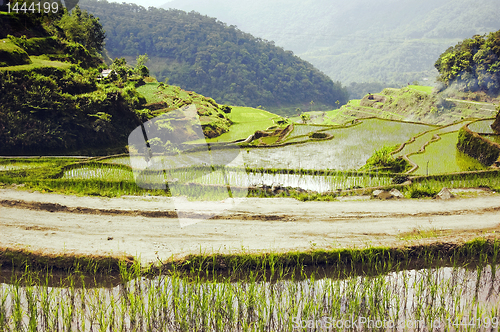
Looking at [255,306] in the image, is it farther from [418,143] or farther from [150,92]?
[150,92]

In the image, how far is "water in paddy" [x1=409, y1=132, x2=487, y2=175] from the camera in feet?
38.4

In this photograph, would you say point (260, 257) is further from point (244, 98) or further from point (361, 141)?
point (244, 98)

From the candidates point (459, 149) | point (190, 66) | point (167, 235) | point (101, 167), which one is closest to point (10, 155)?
point (101, 167)

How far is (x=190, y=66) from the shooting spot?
9244 cm

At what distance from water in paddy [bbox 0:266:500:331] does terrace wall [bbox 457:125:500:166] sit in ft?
28.6

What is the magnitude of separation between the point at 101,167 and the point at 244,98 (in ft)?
255

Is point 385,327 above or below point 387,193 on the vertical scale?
below

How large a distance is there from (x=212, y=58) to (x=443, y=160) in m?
87.9

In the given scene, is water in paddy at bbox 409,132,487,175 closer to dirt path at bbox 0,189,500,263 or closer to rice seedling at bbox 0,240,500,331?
dirt path at bbox 0,189,500,263

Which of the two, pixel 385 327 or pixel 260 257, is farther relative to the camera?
pixel 260 257

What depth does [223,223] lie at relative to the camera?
7504 millimetres

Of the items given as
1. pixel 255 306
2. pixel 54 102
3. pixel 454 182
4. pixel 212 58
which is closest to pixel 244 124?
pixel 54 102

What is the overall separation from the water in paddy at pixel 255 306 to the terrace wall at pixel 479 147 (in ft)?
28.6

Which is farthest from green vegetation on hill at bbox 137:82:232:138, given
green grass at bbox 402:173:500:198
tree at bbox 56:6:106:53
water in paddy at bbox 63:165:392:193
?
green grass at bbox 402:173:500:198
